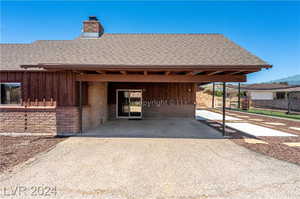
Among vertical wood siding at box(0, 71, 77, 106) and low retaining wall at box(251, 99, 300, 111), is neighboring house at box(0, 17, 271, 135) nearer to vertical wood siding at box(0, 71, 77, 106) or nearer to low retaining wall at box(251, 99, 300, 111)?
vertical wood siding at box(0, 71, 77, 106)

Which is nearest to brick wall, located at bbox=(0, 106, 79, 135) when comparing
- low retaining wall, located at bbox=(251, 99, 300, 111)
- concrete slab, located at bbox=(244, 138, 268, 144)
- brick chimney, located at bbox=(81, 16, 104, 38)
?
brick chimney, located at bbox=(81, 16, 104, 38)

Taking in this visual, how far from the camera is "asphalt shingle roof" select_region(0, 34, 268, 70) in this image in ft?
19.8

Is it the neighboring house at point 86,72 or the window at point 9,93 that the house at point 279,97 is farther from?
the window at point 9,93

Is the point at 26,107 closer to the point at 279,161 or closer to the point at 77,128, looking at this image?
the point at 77,128

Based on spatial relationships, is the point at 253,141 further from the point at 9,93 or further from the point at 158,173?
the point at 9,93

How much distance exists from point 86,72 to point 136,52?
103 inches

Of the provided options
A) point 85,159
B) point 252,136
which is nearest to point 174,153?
point 85,159

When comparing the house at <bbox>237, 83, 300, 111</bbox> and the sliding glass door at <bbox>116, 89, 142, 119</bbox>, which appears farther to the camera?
the house at <bbox>237, 83, 300, 111</bbox>

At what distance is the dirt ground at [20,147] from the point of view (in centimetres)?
387

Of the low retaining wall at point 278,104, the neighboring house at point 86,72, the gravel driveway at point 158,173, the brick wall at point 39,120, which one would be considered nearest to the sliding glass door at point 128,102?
the neighboring house at point 86,72

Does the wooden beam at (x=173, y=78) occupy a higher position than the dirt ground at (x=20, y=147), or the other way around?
the wooden beam at (x=173, y=78)

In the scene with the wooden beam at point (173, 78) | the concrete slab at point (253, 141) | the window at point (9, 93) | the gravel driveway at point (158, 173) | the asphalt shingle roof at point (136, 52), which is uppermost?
the asphalt shingle roof at point (136, 52)

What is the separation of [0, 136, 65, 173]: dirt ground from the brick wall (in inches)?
20.6

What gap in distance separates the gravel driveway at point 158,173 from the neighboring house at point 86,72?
221cm
